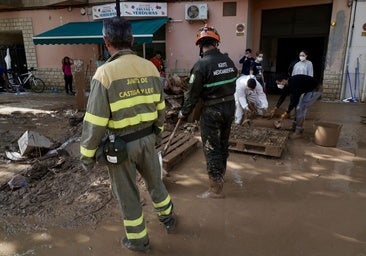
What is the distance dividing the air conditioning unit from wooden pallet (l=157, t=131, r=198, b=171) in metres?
6.09

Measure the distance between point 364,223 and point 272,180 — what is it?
3.80 ft

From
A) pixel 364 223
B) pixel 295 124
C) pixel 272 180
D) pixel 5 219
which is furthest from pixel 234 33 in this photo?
pixel 5 219

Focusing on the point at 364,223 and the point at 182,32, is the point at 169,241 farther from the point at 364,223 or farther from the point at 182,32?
the point at 182,32

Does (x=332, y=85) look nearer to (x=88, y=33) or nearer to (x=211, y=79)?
(x=211, y=79)

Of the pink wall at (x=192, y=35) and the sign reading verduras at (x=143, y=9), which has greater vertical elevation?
the sign reading verduras at (x=143, y=9)

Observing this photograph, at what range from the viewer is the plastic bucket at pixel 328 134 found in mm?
4922

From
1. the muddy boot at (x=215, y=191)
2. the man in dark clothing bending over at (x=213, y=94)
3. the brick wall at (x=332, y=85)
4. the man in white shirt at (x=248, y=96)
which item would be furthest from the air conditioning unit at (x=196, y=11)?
the muddy boot at (x=215, y=191)

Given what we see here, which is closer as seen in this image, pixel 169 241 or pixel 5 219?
pixel 169 241

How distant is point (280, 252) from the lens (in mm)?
2549

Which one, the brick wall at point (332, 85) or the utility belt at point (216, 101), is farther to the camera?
the brick wall at point (332, 85)

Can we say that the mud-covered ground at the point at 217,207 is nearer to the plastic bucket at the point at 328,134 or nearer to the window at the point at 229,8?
the plastic bucket at the point at 328,134

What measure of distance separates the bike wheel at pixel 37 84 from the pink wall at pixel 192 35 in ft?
18.1

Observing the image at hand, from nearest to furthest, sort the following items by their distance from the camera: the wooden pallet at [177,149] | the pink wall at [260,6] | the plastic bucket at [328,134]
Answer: the wooden pallet at [177,149]
the plastic bucket at [328,134]
the pink wall at [260,6]

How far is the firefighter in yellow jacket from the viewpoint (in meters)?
2.12
